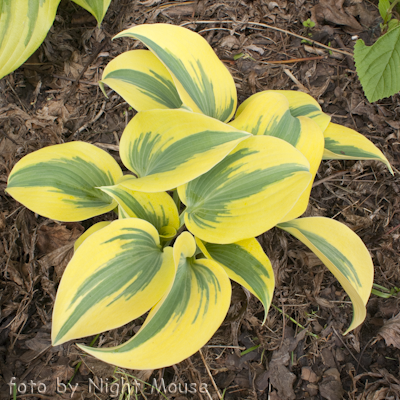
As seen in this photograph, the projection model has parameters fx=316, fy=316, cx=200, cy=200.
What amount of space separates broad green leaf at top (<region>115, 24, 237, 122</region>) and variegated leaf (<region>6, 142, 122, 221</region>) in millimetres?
360

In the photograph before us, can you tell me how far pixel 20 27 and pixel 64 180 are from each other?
1.88 feet

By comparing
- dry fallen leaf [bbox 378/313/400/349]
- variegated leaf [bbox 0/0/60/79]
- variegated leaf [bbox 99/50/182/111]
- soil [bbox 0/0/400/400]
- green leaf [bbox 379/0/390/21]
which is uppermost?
variegated leaf [bbox 0/0/60/79]

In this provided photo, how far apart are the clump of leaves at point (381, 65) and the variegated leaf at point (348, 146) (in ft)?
0.61

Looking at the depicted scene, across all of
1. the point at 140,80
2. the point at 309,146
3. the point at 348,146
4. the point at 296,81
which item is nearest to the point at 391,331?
the point at 348,146

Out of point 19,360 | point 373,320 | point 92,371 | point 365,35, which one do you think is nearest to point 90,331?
point 92,371

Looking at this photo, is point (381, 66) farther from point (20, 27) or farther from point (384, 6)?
point (20, 27)

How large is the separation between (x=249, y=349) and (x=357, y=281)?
52 cm

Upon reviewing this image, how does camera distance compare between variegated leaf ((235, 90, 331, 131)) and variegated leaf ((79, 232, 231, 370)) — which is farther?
variegated leaf ((235, 90, 331, 131))

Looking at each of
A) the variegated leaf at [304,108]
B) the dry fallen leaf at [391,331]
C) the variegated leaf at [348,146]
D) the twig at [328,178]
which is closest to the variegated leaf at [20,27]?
the variegated leaf at [304,108]

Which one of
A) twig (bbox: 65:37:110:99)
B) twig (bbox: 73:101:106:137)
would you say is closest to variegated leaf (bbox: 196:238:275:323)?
twig (bbox: 73:101:106:137)

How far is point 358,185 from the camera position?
139 centimetres

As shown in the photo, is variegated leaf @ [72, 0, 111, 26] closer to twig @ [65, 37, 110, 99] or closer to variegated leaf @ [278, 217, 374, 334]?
twig @ [65, 37, 110, 99]

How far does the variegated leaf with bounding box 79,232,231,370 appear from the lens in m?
0.73

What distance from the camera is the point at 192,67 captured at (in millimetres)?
990
